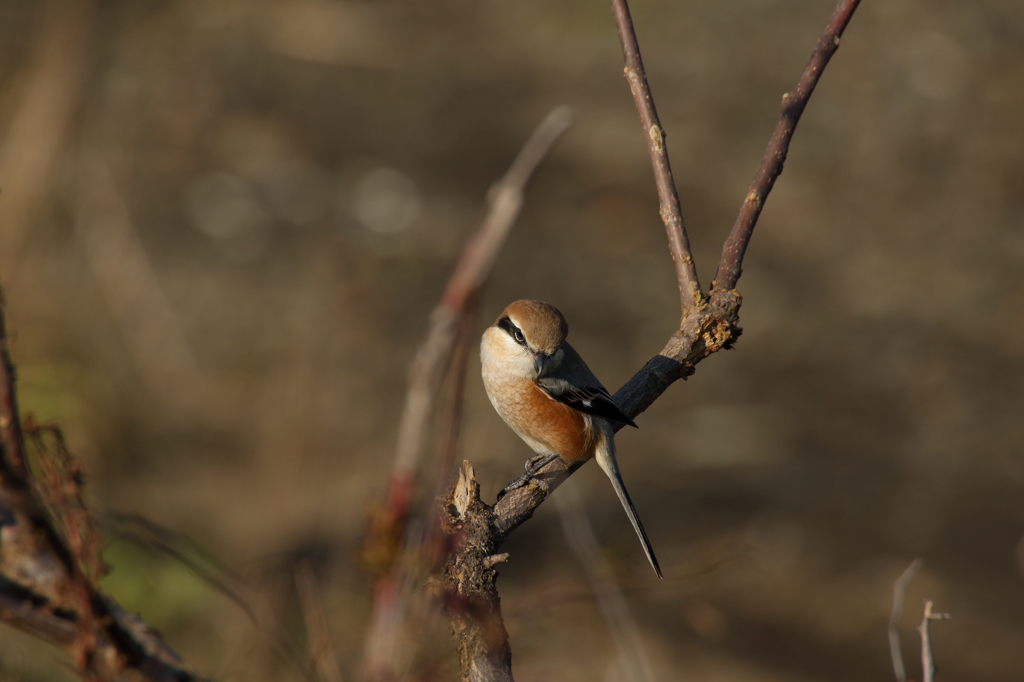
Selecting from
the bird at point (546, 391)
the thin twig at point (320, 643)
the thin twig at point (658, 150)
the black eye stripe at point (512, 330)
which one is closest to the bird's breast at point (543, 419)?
the bird at point (546, 391)

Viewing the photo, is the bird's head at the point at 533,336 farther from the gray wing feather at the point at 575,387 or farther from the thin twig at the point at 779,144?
the thin twig at the point at 779,144

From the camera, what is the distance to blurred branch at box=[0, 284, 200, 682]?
3.97 feet

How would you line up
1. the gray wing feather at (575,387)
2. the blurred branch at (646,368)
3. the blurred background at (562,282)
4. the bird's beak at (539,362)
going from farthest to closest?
the blurred background at (562,282) < the bird's beak at (539,362) < the gray wing feather at (575,387) < the blurred branch at (646,368)

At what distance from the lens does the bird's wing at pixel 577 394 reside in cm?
341

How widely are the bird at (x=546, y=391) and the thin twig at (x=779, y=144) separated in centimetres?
100

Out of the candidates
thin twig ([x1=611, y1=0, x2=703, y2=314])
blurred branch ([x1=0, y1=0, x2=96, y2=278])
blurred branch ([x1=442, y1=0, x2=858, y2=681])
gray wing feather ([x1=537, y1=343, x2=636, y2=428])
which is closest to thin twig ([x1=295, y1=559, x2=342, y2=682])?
blurred branch ([x1=442, y1=0, x2=858, y2=681])

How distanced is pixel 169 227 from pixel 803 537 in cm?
664

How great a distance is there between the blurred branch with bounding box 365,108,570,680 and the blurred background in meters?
3.43

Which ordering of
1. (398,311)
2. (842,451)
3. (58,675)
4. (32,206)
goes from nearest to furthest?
(58,675) < (32,206) < (842,451) < (398,311)

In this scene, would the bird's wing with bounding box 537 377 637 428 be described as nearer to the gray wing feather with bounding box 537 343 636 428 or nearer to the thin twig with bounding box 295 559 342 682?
the gray wing feather with bounding box 537 343 636 428

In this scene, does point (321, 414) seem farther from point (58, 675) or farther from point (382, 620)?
point (382, 620)

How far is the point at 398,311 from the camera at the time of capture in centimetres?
808

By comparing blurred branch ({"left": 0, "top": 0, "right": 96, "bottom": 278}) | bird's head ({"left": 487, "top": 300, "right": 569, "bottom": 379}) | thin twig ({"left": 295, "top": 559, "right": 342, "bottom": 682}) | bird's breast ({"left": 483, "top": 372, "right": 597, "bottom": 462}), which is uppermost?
blurred branch ({"left": 0, "top": 0, "right": 96, "bottom": 278})

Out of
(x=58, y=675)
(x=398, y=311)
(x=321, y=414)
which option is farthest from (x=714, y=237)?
(x=58, y=675)
